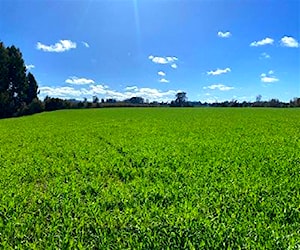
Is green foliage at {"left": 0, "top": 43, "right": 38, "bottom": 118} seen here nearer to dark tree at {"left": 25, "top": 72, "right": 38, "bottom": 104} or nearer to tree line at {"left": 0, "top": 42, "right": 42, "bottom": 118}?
tree line at {"left": 0, "top": 42, "right": 42, "bottom": 118}

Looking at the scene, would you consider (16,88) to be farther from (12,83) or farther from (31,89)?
(31,89)

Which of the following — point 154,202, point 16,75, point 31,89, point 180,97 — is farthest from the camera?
A: point 180,97

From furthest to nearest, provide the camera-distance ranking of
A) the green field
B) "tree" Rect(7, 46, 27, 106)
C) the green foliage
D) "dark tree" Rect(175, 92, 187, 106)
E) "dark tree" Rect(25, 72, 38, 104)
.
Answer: "dark tree" Rect(175, 92, 187, 106) → "dark tree" Rect(25, 72, 38, 104) → "tree" Rect(7, 46, 27, 106) → the green foliage → the green field

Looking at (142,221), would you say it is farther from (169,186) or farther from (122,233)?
(169,186)

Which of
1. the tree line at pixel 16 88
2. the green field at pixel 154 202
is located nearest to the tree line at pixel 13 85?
the tree line at pixel 16 88

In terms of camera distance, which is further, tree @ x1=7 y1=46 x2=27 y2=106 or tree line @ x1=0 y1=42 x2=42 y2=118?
tree @ x1=7 y1=46 x2=27 y2=106

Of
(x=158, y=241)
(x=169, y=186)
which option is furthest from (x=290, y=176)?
(x=158, y=241)

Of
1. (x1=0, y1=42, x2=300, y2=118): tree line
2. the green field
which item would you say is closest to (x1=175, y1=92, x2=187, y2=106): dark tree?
(x1=0, y1=42, x2=300, y2=118): tree line

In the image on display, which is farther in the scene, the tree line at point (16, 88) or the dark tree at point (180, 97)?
the dark tree at point (180, 97)

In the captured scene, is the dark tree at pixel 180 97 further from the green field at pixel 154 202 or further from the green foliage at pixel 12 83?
the green field at pixel 154 202

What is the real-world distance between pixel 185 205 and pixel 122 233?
1.30 m

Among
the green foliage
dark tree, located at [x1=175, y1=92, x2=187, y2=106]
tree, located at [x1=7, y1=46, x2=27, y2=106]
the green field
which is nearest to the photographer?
the green field

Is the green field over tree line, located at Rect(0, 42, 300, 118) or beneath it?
beneath

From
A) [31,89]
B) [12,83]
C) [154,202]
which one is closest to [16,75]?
[12,83]
